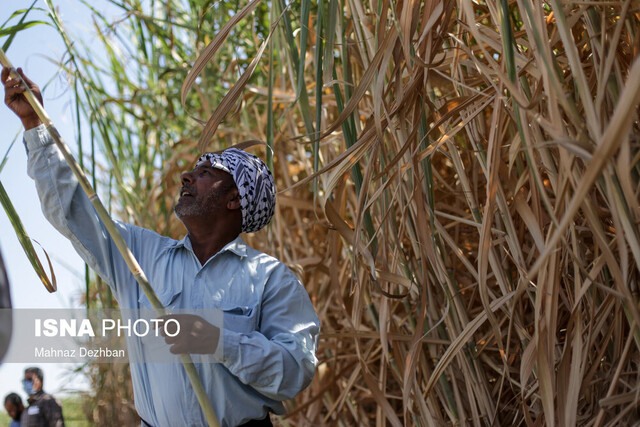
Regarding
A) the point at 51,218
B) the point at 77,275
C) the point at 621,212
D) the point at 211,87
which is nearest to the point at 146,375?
the point at 51,218

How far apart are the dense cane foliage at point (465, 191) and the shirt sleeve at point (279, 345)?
0.12m

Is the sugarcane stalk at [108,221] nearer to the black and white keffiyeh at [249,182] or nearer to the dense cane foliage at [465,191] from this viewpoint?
the dense cane foliage at [465,191]

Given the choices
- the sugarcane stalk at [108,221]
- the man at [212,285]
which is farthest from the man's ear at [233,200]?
the sugarcane stalk at [108,221]

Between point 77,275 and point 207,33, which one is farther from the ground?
point 207,33

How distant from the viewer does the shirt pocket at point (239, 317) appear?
1.12 metres

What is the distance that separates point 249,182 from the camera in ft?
4.21

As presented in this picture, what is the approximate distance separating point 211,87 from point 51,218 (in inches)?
42.1

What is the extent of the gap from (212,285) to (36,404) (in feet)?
1.26

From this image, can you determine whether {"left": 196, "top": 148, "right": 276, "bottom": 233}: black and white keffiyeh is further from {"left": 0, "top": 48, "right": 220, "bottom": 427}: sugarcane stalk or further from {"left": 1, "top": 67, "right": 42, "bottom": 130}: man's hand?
{"left": 0, "top": 48, "right": 220, "bottom": 427}: sugarcane stalk

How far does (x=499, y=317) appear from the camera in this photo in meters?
1.37

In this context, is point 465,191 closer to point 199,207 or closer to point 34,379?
point 199,207

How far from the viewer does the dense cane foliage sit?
84 cm

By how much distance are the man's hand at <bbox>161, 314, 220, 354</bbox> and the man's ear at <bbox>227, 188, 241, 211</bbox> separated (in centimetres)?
30

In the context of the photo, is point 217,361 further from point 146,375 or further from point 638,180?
point 638,180
